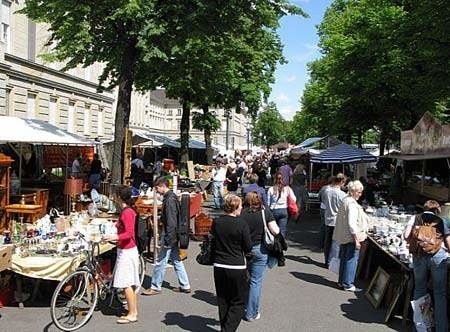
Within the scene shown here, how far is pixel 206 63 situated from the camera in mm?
19391

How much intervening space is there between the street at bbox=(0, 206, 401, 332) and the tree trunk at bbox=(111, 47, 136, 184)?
5.48 m

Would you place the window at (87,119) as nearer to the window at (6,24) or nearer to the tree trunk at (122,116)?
the window at (6,24)

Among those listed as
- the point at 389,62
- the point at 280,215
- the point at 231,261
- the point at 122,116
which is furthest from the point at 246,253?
the point at 389,62

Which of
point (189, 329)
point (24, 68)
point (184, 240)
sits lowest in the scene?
point (189, 329)

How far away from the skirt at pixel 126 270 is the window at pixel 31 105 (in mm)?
25811

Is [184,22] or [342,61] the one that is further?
[342,61]

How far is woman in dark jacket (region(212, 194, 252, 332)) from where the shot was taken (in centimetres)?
607

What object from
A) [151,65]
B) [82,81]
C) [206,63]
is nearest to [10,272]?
[151,65]

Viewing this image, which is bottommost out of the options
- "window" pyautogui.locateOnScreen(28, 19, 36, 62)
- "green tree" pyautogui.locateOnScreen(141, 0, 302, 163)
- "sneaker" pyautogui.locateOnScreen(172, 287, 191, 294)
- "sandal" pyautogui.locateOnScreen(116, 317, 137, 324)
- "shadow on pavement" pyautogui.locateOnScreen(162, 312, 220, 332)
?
"shadow on pavement" pyautogui.locateOnScreen(162, 312, 220, 332)

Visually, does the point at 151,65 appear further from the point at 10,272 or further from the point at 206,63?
the point at 10,272

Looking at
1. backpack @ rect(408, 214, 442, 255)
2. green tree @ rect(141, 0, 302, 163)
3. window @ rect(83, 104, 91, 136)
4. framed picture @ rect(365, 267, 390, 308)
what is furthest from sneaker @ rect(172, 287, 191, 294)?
window @ rect(83, 104, 91, 136)

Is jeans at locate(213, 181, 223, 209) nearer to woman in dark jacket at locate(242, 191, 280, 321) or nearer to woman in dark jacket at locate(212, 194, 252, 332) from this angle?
woman in dark jacket at locate(242, 191, 280, 321)

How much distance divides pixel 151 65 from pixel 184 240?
28.5 feet

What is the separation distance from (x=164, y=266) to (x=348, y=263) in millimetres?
2941
